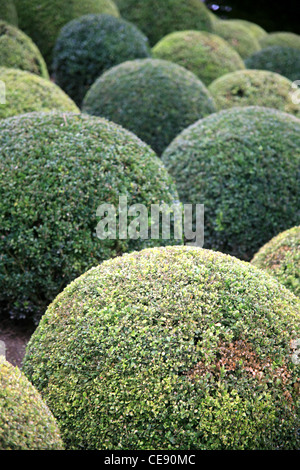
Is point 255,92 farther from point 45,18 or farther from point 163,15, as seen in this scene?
point 163,15

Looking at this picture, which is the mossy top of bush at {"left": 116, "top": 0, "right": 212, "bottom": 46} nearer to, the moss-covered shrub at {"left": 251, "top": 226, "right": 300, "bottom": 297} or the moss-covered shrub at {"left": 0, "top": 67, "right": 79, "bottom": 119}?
the moss-covered shrub at {"left": 0, "top": 67, "right": 79, "bottom": 119}

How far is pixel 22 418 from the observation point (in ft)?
6.13

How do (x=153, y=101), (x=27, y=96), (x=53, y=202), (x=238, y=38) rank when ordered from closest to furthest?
(x=53, y=202)
(x=27, y=96)
(x=153, y=101)
(x=238, y=38)

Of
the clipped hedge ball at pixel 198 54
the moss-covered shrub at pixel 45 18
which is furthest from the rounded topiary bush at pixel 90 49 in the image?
the moss-covered shrub at pixel 45 18

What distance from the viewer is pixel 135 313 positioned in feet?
7.11

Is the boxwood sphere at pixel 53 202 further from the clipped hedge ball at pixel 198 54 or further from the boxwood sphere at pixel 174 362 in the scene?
the clipped hedge ball at pixel 198 54

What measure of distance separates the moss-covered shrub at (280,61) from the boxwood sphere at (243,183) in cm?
626

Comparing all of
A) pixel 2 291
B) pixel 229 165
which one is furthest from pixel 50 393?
pixel 229 165

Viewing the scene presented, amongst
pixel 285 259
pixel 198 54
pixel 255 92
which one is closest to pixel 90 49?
pixel 198 54

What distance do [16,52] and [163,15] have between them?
551cm

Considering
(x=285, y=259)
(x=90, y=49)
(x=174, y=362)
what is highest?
(x=90, y=49)

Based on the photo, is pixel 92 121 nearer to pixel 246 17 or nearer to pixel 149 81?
pixel 149 81

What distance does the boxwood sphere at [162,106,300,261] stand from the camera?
4.68m

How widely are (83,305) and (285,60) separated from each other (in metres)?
9.92
